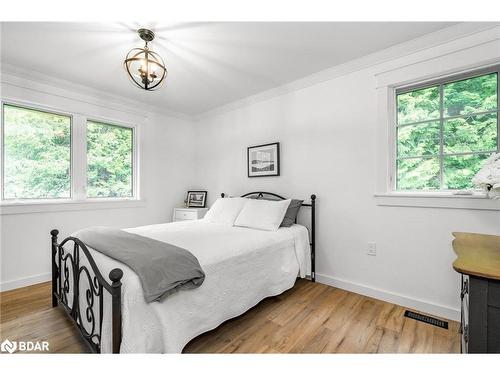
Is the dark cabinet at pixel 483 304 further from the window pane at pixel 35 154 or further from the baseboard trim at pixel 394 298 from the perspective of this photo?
the window pane at pixel 35 154

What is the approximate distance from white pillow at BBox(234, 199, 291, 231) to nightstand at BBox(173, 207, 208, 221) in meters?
1.14

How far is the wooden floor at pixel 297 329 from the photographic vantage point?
1.62 m

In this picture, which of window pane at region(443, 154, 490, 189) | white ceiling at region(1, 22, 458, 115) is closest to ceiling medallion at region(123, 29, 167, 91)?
white ceiling at region(1, 22, 458, 115)

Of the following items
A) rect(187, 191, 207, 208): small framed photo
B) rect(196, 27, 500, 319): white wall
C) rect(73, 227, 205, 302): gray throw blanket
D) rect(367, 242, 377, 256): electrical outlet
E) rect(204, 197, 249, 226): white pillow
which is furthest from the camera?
rect(187, 191, 207, 208): small framed photo

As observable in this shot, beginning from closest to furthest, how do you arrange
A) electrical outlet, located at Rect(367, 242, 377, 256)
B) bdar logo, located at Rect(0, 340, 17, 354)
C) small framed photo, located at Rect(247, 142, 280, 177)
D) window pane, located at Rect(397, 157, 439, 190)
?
bdar logo, located at Rect(0, 340, 17, 354) → window pane, located at Rect(397, 157, 439, 190) → electrical outlet, located at Rect(367, 242, 377, 256) → small framed photo, located at Rect(247, 142, 280, 177)

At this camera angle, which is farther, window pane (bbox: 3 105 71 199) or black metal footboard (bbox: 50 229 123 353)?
window pane (bbox: 3 105 71 199)

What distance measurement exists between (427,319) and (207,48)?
3102 millimetres

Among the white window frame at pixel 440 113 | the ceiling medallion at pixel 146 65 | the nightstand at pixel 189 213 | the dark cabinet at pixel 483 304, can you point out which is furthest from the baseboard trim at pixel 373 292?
the ceiling medallion at pixel 146 65

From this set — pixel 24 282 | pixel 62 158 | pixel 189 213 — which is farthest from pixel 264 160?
pixel 24 282

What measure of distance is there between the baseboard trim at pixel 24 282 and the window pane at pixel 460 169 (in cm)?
442

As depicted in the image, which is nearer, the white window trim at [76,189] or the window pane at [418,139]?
the window pane at [418,139]

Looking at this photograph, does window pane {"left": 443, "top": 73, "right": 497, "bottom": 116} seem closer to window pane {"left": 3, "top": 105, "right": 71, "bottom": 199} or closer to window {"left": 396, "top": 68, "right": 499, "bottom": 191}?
window {"left": 396, "top": 68, "right": 499, "bottom": 191}

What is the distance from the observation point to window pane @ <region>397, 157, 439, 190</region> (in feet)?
7.05

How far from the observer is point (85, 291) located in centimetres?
162
